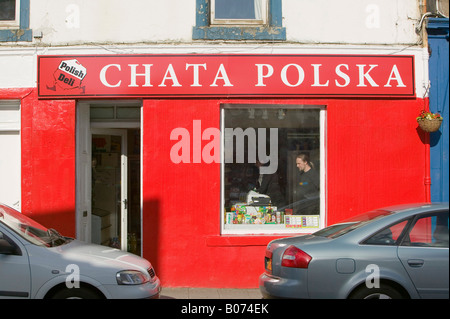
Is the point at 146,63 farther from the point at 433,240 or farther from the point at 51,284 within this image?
the point at 433,240

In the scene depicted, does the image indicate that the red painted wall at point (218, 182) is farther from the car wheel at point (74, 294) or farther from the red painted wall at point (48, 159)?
the car wheel at point (74, 294)

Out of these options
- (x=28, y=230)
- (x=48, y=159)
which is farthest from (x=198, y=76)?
(x=28, y=230)

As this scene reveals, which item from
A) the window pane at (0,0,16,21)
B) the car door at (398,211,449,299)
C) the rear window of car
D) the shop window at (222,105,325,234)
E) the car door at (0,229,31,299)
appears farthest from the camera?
the window pane at (0,0,16,21)

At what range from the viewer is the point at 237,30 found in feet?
28.2

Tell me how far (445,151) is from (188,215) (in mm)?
4593

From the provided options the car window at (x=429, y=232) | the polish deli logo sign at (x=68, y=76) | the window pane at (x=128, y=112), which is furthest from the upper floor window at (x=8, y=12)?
the car window at (x=429, y=232)

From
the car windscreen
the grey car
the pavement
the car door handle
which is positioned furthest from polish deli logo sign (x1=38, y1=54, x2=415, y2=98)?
the car door handle

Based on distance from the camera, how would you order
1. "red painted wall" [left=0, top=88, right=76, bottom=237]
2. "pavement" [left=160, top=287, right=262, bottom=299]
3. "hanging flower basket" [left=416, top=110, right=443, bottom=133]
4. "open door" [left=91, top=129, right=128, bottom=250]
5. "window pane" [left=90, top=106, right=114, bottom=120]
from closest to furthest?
"pavement" [left=160, top=287, right=262, bottom=299]
"hanging flower basket" [left=416, top=110, right=443, bottom=133]
"red painted wall" [left=0, top=88, right=76, bottom=237]
"window pane" [left=90, top=106, right=114, bottom=120]
"open door" [left=91, top=129, right=128, bottom=250]

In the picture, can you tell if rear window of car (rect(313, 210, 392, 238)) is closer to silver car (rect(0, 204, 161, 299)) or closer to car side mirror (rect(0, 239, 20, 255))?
silver car (rect(0, 204, 161, 299))

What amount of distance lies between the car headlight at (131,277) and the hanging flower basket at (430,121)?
5.33 m

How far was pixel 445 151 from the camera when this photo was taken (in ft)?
28.3

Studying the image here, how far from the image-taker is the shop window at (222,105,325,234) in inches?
343

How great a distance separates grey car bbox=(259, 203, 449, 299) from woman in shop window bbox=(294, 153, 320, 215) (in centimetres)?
305

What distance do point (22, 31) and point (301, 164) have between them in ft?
17.7
